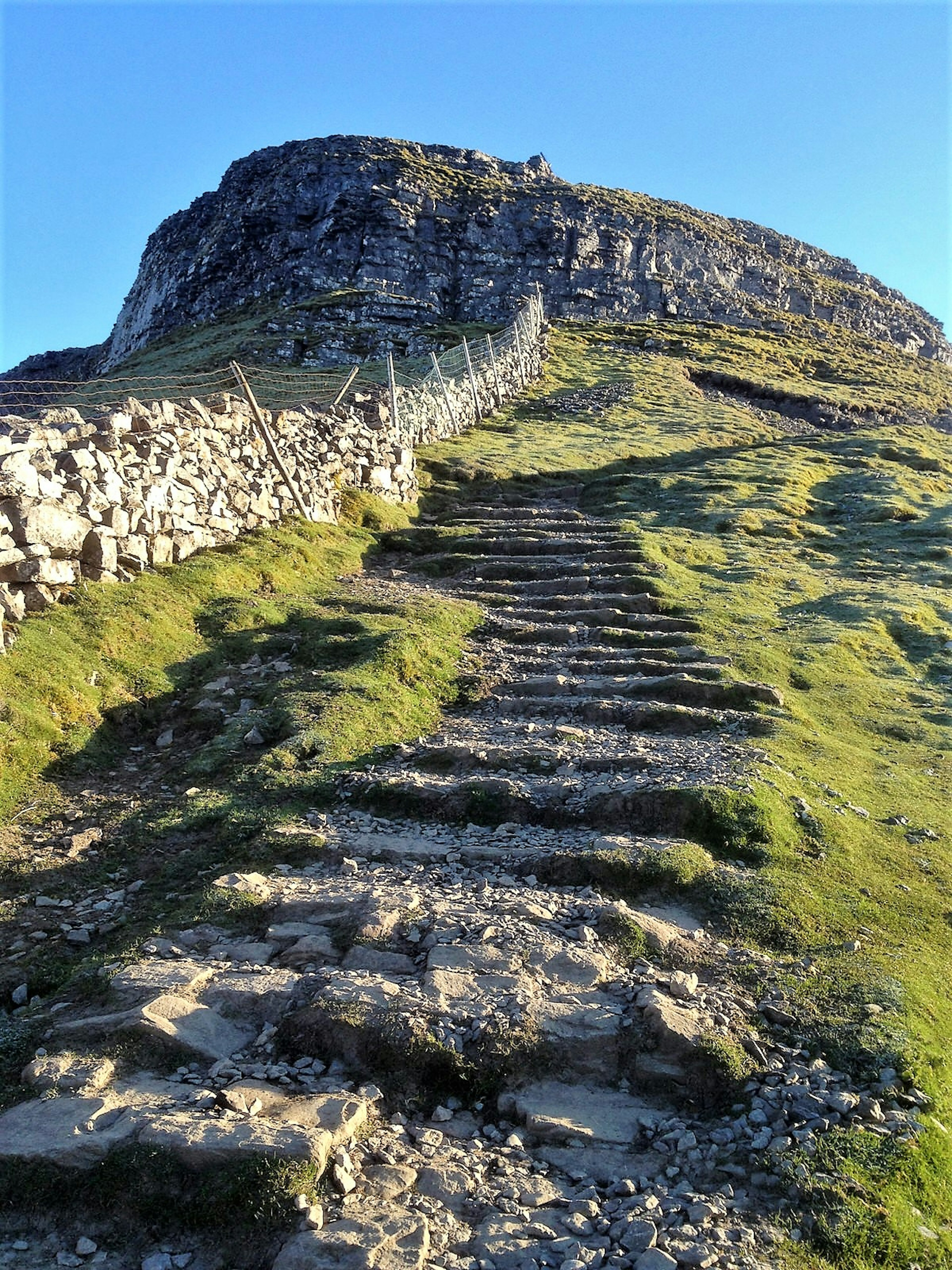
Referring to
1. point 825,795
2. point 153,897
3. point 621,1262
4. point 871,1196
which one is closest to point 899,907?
point 825,795

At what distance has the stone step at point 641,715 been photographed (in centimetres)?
1323

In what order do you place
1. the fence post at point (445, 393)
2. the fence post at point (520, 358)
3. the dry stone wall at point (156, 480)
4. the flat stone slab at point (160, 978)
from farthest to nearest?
the fence post at point (520, 358) < the fence post at point (445, 393) < the dry stone wall at point (156, 480) < the flat stone slab at point (160, 978)

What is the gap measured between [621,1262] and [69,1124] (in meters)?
3.43

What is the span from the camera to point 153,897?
8.73 metres

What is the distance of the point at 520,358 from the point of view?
50750 millimetres

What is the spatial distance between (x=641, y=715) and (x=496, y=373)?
3432cm

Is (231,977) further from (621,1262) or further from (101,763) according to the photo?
(101,763)

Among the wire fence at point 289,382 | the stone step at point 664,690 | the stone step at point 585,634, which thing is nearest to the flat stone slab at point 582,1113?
the stone step at point 664,690

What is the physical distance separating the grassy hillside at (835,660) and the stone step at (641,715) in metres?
0.66

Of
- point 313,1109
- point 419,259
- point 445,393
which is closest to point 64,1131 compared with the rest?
point 313,1109

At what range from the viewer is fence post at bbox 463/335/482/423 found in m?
38.9

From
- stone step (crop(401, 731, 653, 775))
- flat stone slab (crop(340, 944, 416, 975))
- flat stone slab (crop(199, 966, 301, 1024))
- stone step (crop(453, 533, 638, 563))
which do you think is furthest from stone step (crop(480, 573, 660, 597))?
flat stone slab (crop(199, 966, 301, 1024))

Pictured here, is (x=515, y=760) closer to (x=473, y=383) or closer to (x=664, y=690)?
(x=664, y=690)

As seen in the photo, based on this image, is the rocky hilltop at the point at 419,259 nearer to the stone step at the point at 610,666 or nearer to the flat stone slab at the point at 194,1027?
the stone step at the point at 610,666
